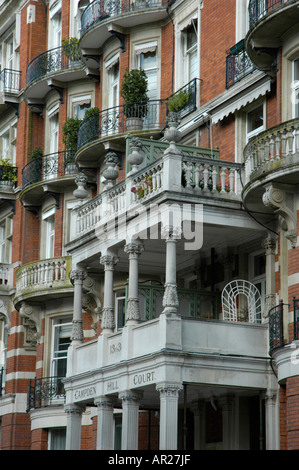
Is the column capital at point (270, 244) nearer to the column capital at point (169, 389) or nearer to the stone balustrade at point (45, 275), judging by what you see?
the column capital at point (169, 389)

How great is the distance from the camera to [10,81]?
39375 millimetres

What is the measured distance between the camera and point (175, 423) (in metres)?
22.0

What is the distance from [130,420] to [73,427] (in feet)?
11.6

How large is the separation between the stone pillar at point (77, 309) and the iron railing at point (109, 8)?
874 centimetres

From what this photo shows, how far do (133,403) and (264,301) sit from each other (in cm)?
398

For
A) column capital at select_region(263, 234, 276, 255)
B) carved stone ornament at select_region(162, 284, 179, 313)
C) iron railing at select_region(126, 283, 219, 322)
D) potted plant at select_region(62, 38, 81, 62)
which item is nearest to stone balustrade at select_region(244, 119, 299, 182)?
column capital at select_region(263, 234, 276, 255)

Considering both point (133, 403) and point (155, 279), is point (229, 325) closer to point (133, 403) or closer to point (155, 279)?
point (133, 403)

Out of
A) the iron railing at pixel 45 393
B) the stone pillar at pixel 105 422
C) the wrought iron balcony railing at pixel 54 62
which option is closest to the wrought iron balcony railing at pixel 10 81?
the wrought iron balcony railing at pixel 54 62

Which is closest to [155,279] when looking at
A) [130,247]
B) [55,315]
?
[130,247]

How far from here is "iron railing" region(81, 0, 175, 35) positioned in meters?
31.3

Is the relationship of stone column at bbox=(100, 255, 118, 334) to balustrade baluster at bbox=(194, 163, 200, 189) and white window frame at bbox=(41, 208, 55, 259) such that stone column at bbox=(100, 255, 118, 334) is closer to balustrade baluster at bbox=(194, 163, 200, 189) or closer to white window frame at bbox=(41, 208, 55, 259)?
balustrade baluster at bbox=(194, 163, 200, 189)

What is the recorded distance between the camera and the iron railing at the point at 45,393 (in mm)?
32219
